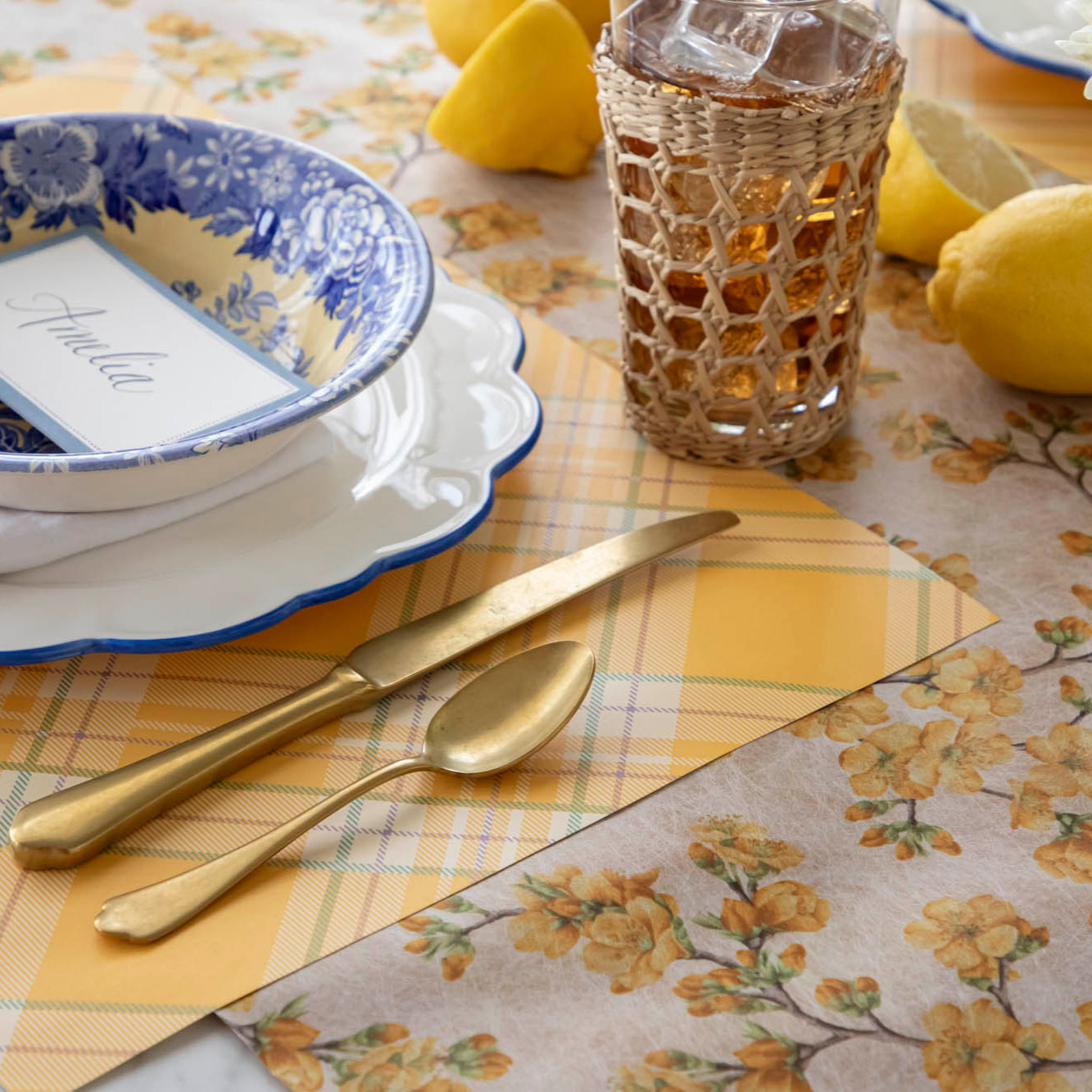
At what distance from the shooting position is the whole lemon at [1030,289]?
60cm

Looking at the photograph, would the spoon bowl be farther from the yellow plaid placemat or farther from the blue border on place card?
the blue border on place card

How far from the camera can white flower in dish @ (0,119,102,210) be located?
666 mm

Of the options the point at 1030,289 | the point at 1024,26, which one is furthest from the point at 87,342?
the point at 1024,26

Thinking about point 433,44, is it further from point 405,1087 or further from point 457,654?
point 405,1087

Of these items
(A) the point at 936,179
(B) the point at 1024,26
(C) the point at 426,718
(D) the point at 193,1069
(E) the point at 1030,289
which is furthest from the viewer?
(B) the point at 1024,26

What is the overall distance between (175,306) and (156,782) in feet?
0.90

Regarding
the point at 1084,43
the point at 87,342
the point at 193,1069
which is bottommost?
the point at 193,1069

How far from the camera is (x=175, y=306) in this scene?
0.62 metres

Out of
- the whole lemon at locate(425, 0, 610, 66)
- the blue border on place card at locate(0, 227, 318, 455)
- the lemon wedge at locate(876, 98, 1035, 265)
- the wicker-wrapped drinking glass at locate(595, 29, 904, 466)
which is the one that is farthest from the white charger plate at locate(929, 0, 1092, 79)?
the blue border on place card at locate(0, 227, 318, 455)

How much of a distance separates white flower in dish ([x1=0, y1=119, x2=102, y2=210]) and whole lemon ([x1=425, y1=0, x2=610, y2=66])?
0.33 m

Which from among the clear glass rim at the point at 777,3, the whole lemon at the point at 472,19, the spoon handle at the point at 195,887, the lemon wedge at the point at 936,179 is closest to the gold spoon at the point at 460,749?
the spoon handle at the point at 195,887

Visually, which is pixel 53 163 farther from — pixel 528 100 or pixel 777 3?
pixel 777 3

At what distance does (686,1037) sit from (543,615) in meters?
0.20

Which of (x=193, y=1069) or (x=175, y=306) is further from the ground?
(x=175, y=306)
